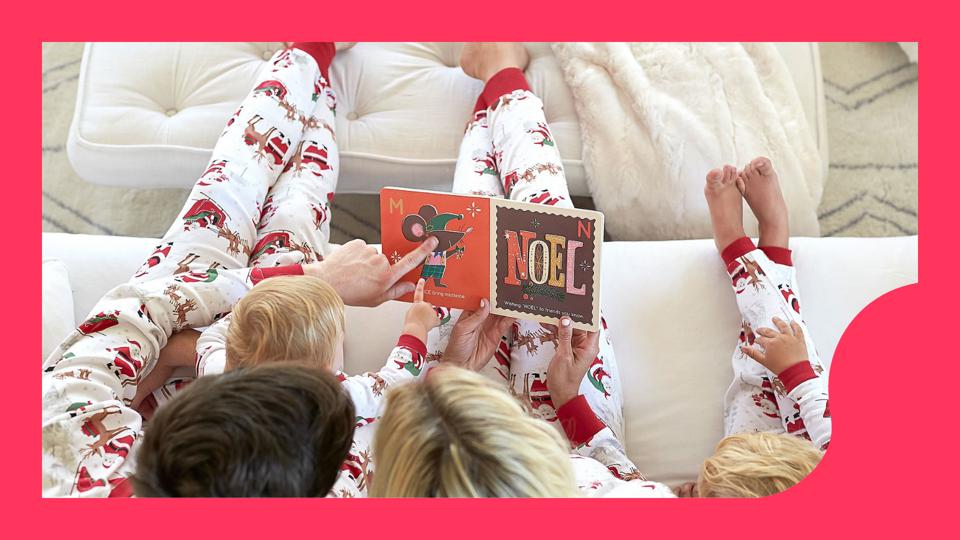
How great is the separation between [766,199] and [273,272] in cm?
68

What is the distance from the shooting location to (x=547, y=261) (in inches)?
35.0

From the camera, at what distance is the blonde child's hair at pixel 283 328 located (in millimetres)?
772

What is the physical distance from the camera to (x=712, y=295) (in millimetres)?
1057

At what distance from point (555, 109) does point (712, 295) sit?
41 centimetres

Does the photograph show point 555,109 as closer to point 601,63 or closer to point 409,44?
point 601,63

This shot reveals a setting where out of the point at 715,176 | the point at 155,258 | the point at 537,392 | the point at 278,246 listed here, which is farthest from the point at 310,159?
the point at 715,176

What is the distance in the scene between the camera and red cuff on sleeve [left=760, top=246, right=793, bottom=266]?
1068 mm

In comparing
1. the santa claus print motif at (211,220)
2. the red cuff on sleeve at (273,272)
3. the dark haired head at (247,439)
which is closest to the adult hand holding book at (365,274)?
the red cuff on sleeve at (273,272)

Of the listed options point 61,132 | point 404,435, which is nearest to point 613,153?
point 404,435

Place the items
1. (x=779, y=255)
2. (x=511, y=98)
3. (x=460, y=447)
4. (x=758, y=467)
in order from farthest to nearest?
(x=511, y=98), (x=779, y=255), (x=758, y=467), (x=460, y=447)

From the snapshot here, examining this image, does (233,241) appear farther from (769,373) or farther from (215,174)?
(769,373)

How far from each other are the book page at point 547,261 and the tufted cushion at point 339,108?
375 mm

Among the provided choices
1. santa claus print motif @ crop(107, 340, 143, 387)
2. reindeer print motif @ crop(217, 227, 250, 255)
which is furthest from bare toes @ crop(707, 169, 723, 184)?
santa claus print motif @ crop(107, 340, 143, 387)

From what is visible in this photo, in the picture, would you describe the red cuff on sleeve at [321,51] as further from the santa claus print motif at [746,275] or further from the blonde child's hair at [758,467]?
the blonde child's hair at [758,467]
